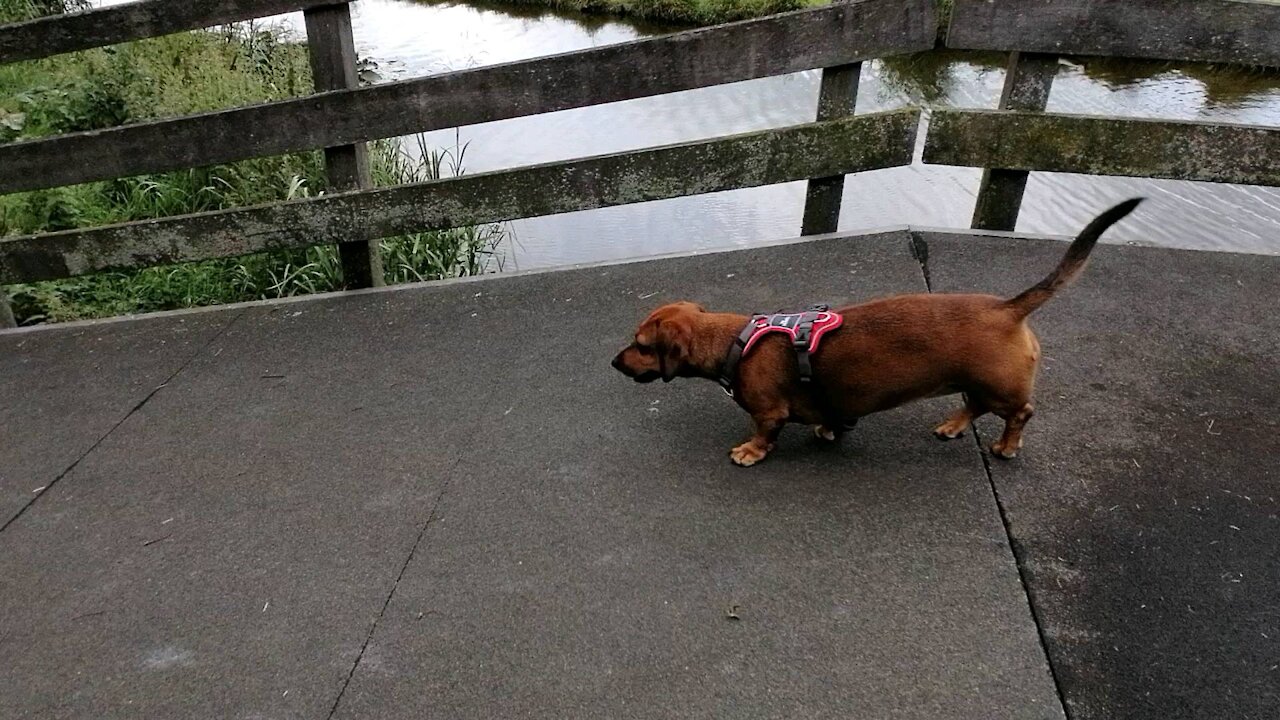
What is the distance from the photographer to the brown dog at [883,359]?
7.80ft

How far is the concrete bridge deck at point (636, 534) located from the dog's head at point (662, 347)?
305 millimetres

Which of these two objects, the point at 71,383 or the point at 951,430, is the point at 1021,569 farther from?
the point at 71,383

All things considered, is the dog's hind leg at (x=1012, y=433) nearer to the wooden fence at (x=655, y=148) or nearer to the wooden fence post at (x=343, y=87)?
the wooden fence at (x=655, y=148)

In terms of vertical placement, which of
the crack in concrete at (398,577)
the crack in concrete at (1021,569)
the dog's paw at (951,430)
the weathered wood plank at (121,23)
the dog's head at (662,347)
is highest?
the weathered wood plank at (121,23)

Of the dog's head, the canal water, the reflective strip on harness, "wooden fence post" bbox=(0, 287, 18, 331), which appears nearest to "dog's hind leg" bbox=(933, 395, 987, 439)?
the reflective strip on harness

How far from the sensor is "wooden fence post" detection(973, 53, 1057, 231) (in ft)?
12.1

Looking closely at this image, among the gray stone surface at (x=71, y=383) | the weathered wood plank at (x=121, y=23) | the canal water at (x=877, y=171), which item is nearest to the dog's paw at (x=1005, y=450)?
the canal water at (x=877, y=171)

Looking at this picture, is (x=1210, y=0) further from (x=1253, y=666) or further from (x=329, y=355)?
(x=329, y=355)

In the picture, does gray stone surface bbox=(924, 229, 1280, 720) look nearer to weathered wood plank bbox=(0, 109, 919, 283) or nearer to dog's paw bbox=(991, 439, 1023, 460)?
dog's paw bbox=(991, 439, 1023, 460)

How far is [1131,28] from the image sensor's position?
3.50 m

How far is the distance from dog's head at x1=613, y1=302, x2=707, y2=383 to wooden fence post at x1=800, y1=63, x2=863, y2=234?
1.57 meters

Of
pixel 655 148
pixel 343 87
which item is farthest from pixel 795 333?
pixel 343 87

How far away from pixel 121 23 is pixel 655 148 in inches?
96.8

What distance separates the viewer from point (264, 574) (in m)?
2.53
